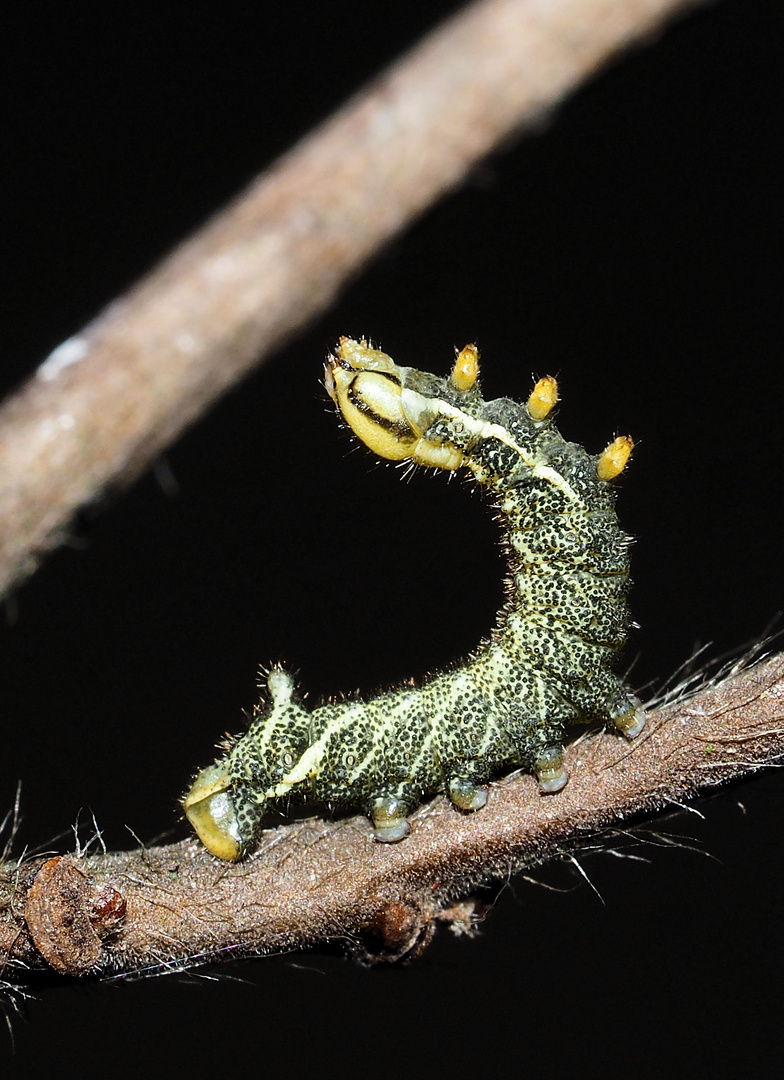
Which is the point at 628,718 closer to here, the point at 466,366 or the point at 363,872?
the point at 363,872

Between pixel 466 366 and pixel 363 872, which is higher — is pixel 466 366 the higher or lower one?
the higher one

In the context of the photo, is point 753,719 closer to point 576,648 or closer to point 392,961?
point 576,648

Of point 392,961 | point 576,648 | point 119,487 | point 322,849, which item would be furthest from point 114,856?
point 576,648

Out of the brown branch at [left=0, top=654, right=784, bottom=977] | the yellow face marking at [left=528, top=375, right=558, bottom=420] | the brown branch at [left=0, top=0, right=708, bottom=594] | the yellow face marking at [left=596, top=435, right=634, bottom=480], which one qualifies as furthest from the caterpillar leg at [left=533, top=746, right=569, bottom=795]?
the brown branch at [left=0, top=0, right=708, bottom=594]

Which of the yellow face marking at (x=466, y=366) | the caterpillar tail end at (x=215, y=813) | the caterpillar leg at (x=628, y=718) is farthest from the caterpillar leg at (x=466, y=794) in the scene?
the yellow face marking at (x=466, y=366)

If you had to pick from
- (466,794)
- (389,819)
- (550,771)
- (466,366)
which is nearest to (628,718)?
(550,771)

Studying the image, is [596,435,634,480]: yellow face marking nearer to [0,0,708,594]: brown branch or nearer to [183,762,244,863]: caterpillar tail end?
[0,0,708,594]: brown branch
